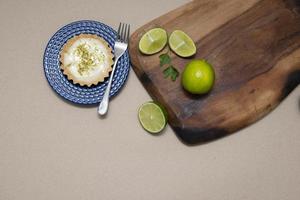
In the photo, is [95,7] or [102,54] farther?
[95,7]

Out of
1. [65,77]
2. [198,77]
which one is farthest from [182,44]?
A: [65,77]

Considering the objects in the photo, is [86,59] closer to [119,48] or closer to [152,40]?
[119,48]

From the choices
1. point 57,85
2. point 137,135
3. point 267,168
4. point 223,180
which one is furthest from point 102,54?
point 267,168

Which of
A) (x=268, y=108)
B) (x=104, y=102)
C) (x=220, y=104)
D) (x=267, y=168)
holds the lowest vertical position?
(x=267, y=168)

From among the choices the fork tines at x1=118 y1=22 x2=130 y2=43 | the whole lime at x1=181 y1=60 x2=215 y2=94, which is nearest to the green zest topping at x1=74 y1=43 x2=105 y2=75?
the fork tines at x1=118 y1=22 x2=130 y2=43

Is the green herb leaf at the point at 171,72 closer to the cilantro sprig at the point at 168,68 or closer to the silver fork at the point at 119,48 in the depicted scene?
the cilantro sprig at the point at 168,68

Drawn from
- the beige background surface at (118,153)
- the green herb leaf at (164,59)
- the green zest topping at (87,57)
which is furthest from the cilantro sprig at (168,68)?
the green zest topping at (87,57)

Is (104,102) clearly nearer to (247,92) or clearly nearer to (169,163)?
(169,163)
